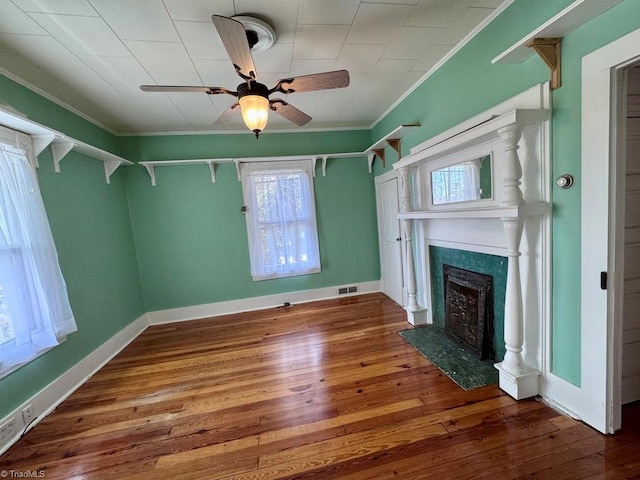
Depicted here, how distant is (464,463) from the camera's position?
4.50 feet

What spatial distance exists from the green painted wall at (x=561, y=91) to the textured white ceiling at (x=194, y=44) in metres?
0.22

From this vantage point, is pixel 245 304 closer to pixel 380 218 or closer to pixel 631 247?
pixel 380 218

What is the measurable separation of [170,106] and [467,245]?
3.44m

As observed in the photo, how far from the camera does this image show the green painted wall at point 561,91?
1.35m

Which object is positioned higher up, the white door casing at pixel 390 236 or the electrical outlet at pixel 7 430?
the white door casing at pixel 390 236

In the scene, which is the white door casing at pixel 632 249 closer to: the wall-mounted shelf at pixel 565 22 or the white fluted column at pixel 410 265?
the wall-mounted shelf at pixel 565 22

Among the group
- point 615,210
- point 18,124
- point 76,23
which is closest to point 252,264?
point 18,124

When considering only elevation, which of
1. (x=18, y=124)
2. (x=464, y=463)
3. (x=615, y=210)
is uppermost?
(x=18, y=124)

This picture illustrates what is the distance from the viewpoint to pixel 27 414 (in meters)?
1.85

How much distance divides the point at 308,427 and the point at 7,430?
1987 mm

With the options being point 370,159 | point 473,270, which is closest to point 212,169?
point 370,159

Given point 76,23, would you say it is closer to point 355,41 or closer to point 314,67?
point 314,67

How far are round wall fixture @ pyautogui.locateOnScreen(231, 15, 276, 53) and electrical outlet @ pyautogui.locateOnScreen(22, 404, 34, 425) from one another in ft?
10.0

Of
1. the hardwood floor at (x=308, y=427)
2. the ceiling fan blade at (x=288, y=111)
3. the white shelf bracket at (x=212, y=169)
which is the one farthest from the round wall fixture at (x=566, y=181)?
the white shelf bracket at (x=212, y=169)
